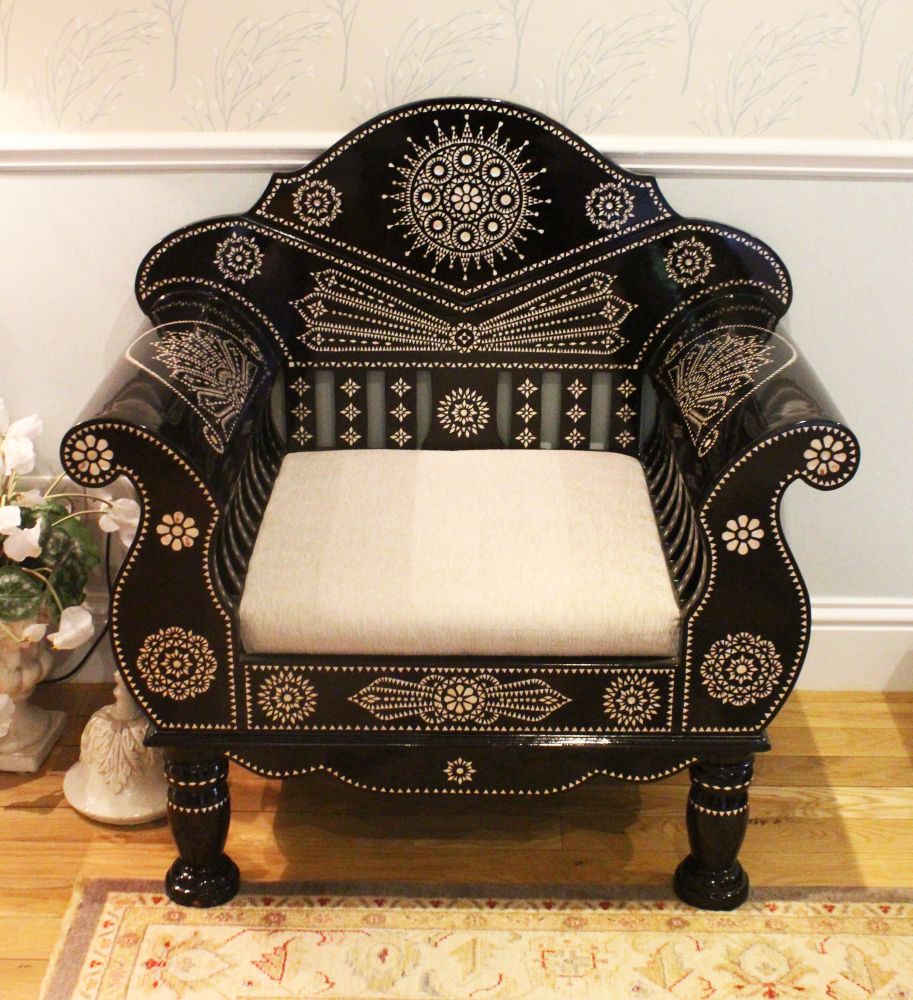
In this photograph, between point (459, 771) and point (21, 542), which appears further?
point (21, 542)

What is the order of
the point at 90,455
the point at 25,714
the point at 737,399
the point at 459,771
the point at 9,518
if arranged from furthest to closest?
the point at 25,714
the point at 9,518
the point at 459,771
the point at 737,399
the point at 90,455

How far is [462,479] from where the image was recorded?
195cm

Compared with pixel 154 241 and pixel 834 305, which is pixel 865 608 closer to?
pixel 834 305

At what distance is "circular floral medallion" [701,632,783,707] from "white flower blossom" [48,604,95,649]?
952 mm

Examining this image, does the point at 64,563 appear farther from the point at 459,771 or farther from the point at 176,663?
the point at 459,771

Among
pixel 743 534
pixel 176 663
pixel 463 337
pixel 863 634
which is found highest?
pixel 463 337

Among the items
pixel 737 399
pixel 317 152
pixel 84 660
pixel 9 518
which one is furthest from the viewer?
pixel 84 660

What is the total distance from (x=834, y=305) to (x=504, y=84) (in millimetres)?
661

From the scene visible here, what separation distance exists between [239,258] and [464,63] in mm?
462

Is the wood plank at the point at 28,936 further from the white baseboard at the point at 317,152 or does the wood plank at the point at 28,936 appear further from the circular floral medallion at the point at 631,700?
the white baseboard at the point at 317,152

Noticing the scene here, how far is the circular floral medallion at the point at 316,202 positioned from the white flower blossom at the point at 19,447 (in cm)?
55

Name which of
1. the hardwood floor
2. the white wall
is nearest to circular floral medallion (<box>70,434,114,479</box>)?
the white wall

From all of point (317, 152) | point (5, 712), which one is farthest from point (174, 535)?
point (317, 152)

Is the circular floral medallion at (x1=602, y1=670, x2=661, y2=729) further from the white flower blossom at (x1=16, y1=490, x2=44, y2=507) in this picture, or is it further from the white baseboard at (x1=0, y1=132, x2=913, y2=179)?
the white flower blossom at (x1=16, y1=490, x2=44, y2=507)
